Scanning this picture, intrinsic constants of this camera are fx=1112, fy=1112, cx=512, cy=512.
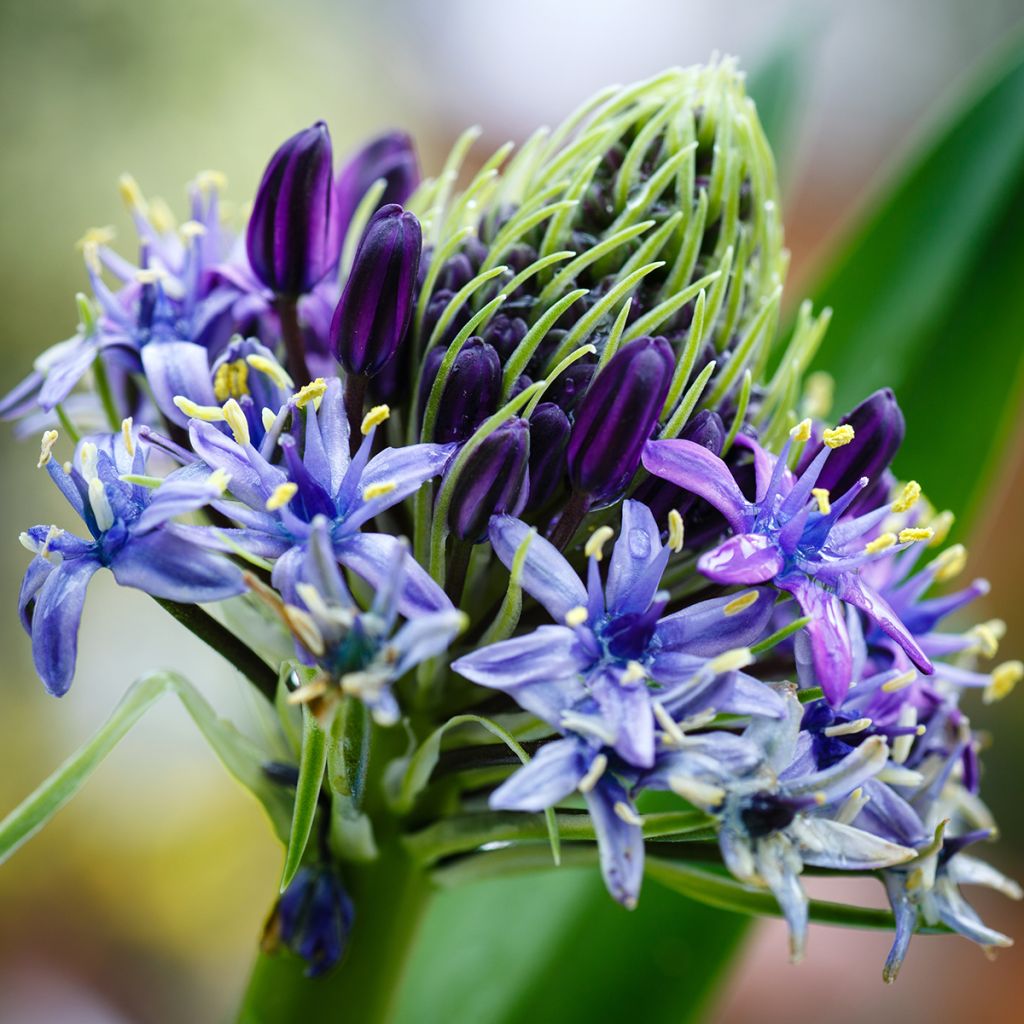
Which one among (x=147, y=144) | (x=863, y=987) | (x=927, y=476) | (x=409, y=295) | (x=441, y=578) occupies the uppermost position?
(x=147, y=144)

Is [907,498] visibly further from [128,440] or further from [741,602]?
[128,440]

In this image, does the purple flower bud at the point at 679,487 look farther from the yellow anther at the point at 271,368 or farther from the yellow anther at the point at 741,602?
the yellow anther at the point at 271,368

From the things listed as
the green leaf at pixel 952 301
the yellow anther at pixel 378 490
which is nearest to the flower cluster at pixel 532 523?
the yellow anther at pixel 378 490

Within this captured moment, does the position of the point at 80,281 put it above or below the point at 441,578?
above

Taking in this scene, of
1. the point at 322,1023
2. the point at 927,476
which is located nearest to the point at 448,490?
the point at 322,1023

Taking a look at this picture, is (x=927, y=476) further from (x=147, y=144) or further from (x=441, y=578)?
(x=147, y=144)

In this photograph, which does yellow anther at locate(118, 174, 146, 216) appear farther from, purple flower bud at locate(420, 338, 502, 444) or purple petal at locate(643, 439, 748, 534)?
purple petal at locate(643, 439, 748, 534)

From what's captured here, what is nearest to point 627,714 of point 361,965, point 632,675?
point 632,675
